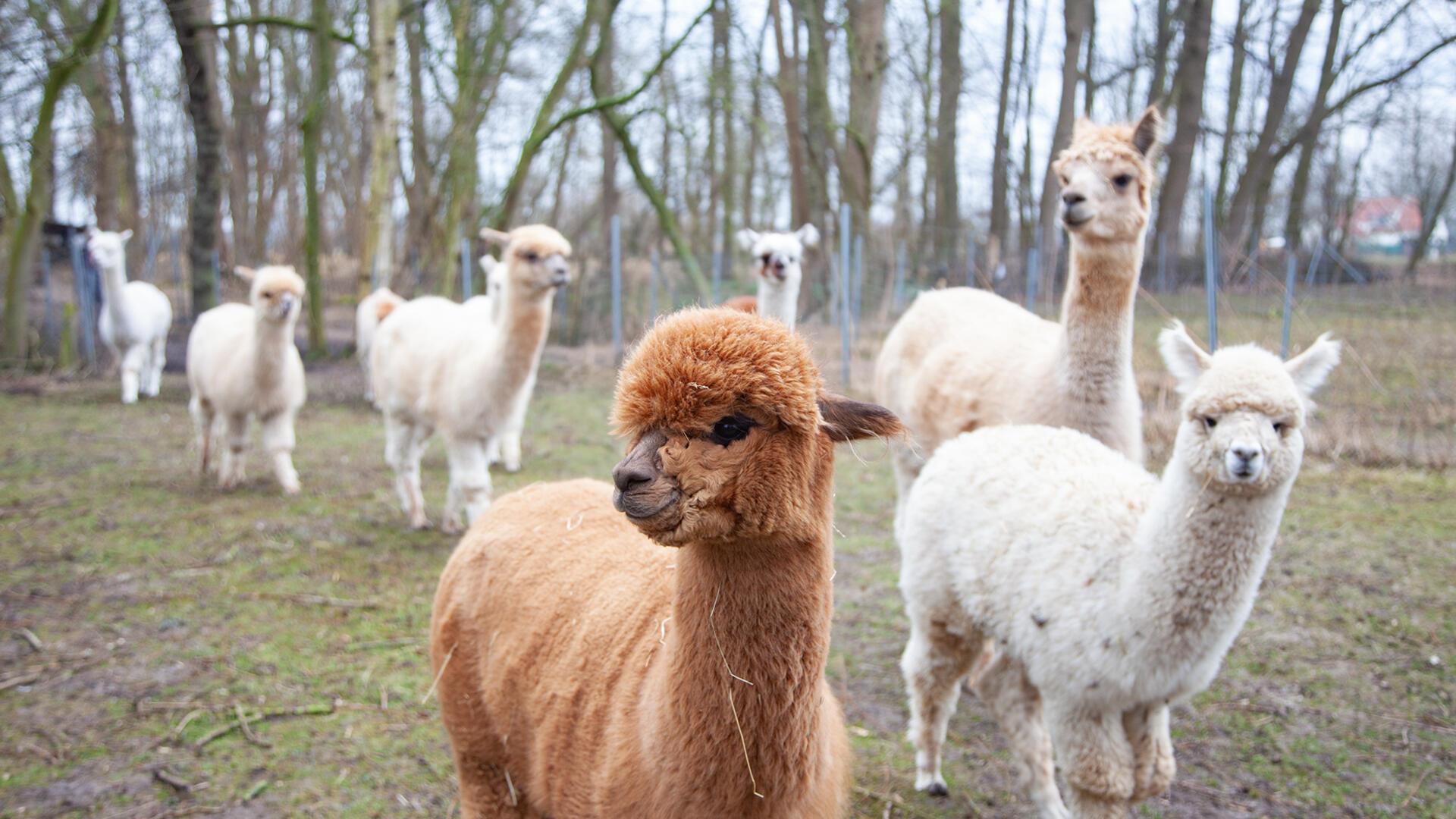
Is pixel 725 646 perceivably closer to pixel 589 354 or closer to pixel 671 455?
pixel 671 455

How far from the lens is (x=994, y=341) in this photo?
5.21 meters

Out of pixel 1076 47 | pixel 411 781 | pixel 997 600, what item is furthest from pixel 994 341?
pixel 1076 47

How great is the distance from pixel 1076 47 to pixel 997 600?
12.9 m

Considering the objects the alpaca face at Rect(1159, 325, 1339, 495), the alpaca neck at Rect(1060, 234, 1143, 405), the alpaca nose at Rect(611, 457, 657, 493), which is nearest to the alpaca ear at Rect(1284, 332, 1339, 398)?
the alpaca face at Rect(1159, 325, 1339, 495)

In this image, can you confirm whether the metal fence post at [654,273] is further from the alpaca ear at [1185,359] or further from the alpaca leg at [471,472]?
the alpaca ear at [1185,359]

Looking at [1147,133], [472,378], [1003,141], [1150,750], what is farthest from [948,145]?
Answer: [1150,750]

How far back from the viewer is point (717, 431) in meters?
1.64

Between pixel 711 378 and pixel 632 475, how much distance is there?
217 mm

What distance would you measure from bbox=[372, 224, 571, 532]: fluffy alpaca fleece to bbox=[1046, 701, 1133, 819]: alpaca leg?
418 centimetres

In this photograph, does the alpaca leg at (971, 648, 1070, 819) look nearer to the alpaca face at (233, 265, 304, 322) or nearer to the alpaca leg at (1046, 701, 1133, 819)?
the alpaca leg at (1046, 701, 1133, 819)

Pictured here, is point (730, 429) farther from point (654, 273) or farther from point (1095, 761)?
point (654, 273)

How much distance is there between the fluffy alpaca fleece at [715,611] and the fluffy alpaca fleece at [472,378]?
4210mm

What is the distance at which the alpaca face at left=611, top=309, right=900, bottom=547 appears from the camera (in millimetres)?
1561

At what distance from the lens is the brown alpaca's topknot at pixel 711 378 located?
1604 millimetres
